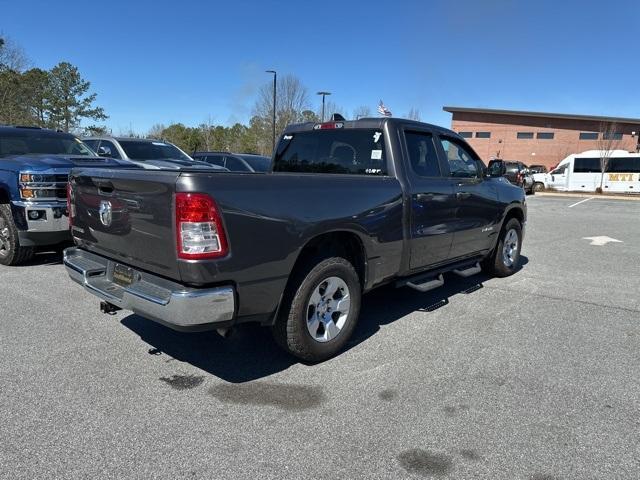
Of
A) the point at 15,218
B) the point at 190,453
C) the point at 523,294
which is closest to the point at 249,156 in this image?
the point at 15,218

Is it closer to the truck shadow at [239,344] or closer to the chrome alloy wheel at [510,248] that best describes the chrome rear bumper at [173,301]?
the truck shadow at [239,344]

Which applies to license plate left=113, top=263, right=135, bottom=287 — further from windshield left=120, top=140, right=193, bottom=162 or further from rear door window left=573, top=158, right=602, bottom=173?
rear door window left=573, top=158, right=602, bottom=173

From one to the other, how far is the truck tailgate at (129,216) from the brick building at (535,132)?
157ft

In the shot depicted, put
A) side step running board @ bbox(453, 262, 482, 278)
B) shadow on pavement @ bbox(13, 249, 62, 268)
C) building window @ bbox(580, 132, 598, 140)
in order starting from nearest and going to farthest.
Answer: side step running board @ bbox(453, 262, 482, 278)
shadow on pavement @ bbox(13, 249, 62, 268)
building window @ bbox(580, 132, 598, 140)

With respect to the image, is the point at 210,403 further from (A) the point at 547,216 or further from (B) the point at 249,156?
(A) the point at 547,216

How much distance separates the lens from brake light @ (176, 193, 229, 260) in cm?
284

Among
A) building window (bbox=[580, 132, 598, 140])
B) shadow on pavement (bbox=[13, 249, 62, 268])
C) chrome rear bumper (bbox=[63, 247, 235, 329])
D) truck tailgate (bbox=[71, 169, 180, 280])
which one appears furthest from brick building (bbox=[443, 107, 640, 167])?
chrome rear bumper (bbox=[63, 247, 235, 329])

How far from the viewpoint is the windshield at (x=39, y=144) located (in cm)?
734

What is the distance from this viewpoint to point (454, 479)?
2422 millimetres

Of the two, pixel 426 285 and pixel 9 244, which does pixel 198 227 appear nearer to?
pixel 426 285

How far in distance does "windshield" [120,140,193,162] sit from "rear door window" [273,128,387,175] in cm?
575

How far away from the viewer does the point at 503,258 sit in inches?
257

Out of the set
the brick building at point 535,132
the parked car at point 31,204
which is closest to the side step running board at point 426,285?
the parked car at point 31,204

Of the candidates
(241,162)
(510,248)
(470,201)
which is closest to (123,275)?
(470,201)
